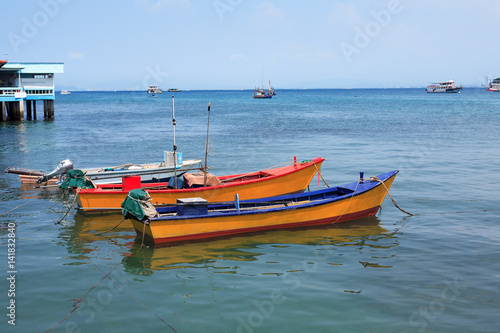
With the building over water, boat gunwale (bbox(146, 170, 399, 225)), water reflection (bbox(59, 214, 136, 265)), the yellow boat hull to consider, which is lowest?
water reflection (bbox(59, 214, 136, 265))

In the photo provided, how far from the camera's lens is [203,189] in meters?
18.8

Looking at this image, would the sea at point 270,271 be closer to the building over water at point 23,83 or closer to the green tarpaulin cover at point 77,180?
the green tarpaulin cover at point 77,180

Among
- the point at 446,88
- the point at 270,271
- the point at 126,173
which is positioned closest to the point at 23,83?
the point at 126,173

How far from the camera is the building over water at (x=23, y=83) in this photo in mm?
57406

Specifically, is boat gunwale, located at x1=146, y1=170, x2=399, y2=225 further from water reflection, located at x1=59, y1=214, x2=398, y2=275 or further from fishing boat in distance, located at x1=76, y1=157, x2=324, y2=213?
fishing boat in distance, located at x1=76, y1=157, x2=324, y2=213

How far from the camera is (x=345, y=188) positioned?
718 inches

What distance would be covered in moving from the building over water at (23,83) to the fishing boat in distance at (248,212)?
4917 cm

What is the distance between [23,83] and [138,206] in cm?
5502

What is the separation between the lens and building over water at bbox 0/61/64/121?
57.4 metres

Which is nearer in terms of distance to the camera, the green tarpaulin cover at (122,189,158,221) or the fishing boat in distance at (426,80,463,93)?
the green tarpaulin cover at (122,189,158,221)

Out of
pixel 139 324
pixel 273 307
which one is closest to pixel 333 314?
pixel 273 307

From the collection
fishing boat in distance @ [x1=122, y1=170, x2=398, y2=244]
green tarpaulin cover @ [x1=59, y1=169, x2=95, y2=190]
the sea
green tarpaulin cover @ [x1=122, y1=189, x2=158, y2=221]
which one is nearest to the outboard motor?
the sea

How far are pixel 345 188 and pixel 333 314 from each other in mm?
8214

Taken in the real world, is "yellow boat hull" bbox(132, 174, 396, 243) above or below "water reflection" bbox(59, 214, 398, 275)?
above
